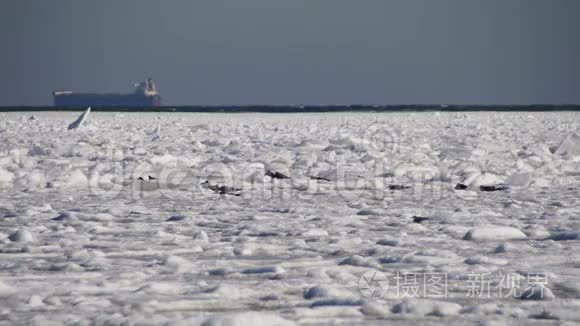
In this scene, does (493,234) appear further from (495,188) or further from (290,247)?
(495,188)

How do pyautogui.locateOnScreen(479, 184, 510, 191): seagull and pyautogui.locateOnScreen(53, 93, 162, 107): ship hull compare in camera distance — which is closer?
pyautogui.locateOnScreen(479, 184, 510, 191): seagull

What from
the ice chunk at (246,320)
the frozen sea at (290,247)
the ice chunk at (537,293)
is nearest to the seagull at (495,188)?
the frozen sea at (290,247)

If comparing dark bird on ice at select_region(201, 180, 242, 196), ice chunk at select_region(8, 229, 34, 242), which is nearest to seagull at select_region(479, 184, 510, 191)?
dark bird on ice at select_region(201, 180, 242, 196)

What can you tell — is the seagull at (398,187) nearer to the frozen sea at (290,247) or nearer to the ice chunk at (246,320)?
the frozen sea at (290,247)

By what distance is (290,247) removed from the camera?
3.72m

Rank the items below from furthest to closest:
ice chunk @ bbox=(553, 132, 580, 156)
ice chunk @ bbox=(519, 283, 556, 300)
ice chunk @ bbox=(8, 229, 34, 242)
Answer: ice chunk @ bbox=(553, 132, 580, 156) < ice chunk @ bbox=(8, 229, 34, 242) < ice chunk @ bbox=(519, 283, 556, 300)

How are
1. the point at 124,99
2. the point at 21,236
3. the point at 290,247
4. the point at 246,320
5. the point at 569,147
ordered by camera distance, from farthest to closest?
the point at 124,99 → the point at 569,147 → the point at 21,236 → the point at 290,247 → the point at 246,320

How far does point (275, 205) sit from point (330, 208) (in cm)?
40

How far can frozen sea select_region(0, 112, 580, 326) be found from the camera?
2.60m

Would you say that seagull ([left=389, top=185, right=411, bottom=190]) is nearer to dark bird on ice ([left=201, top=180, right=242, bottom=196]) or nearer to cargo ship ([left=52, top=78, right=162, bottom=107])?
dark bird on ice ([left=201, top=180, right=242, bottom=196])

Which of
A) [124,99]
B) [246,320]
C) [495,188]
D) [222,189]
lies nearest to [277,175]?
[222,189]

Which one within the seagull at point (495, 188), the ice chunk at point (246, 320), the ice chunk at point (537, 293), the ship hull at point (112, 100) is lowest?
the ship hull at point (112, 100)

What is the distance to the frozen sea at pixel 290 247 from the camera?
103 inches

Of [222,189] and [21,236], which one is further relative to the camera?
[222,189]
